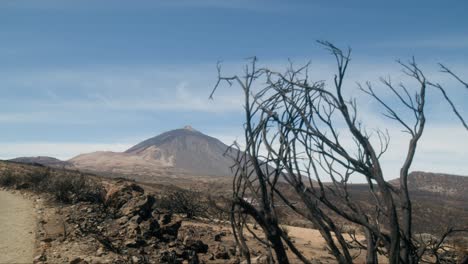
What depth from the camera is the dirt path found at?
786 centimetres

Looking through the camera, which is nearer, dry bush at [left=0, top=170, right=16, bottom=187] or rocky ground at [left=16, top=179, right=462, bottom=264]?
rocky ground at [left=16, top=179, right=462, bottom=264]

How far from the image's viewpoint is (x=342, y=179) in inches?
149

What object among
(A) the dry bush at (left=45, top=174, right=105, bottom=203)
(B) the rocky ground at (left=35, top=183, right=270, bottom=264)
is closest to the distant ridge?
(A) the dry bush at (left=45, top=174, right=105, bottom=203)

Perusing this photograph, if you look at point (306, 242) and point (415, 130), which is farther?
point (306, 242)

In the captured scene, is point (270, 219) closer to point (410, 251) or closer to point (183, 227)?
point (410, 251)

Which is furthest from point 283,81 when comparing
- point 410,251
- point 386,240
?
point 410,251

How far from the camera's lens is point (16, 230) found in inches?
394

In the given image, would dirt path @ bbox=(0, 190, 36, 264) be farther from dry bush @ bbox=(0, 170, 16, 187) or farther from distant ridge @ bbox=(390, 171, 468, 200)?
distant ridge @ bbox=(390, 171, 468, 200)

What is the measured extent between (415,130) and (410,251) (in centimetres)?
109

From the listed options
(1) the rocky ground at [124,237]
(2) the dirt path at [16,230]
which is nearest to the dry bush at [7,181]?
(2) the dirt path at [16,230]

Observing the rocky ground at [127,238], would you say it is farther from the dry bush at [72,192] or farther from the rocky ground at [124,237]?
the dry bush at [72,192]

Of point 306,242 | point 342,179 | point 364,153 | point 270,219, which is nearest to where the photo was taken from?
point 270,219

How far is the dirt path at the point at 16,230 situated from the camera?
309 inches

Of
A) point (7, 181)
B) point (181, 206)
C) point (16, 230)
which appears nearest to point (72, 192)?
point (181, 206)
